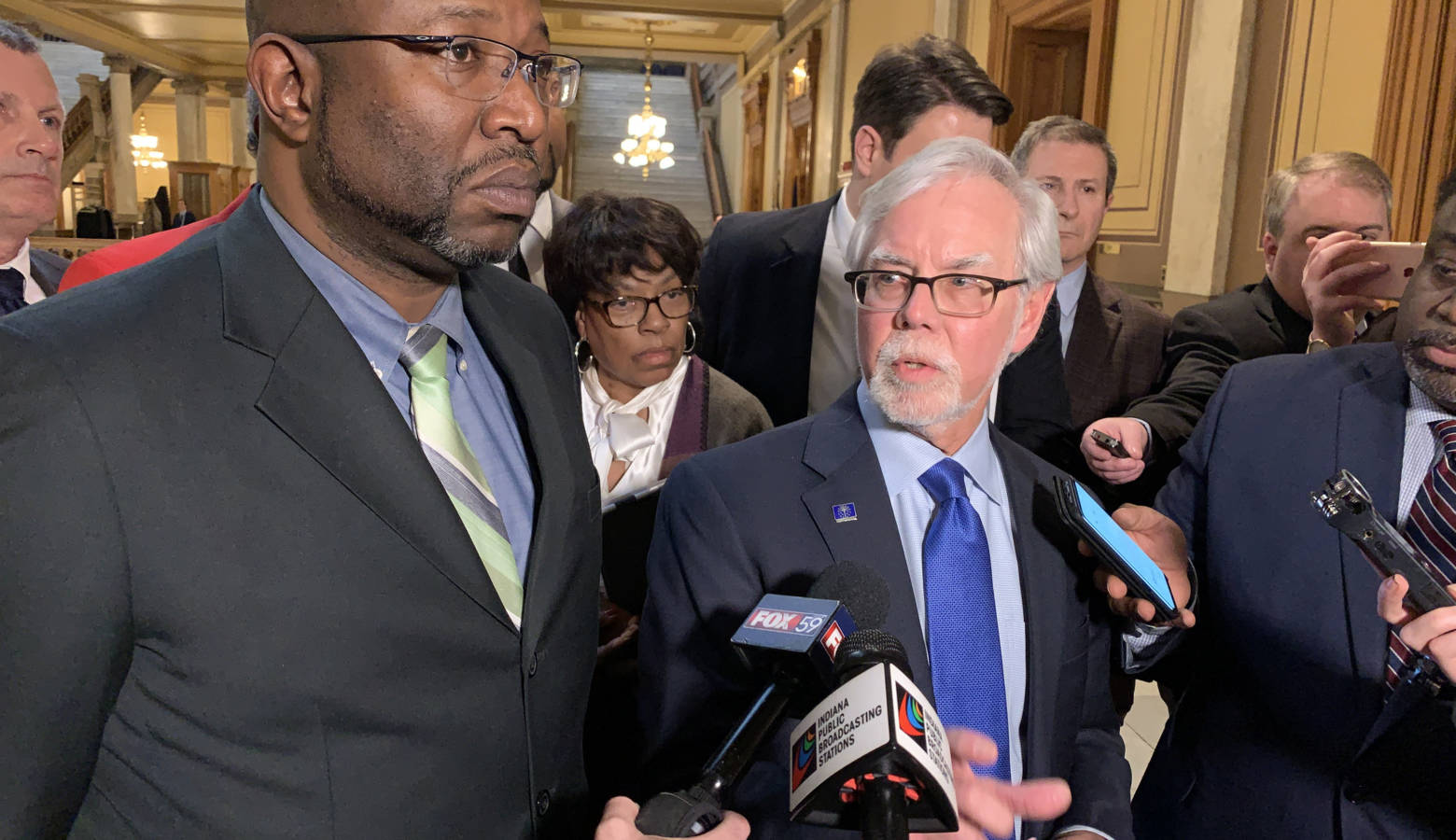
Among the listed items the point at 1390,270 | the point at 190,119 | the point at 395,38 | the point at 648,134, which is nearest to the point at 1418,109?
the point at 1390,270

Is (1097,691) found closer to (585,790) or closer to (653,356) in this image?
(585,790)

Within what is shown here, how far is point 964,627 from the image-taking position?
1352mm

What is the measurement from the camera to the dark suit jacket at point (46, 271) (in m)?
2.28

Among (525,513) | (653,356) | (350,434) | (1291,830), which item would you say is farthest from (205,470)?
(1291,830)

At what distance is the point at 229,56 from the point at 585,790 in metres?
21.7

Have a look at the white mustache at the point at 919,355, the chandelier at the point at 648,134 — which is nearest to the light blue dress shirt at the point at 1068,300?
the white mustache at the point at 919,355

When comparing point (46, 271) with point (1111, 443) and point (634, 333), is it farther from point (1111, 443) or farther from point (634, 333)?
point (1111, 443)

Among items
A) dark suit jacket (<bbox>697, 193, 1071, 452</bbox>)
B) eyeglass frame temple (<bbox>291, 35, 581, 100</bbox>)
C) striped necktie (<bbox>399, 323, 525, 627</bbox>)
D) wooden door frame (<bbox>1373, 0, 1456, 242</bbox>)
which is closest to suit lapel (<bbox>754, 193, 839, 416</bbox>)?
dark suit jacket (<bbox>697, 193, 1071, 452</bbox>)

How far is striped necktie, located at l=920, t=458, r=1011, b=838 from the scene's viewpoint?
132 centimetres

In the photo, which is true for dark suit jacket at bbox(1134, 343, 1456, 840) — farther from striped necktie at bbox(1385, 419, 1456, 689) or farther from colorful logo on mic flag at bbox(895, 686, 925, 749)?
colorful logo on mic flag at bbox(895, 686, 925, 749)

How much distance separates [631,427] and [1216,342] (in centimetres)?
166

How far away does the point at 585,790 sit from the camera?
136 cm

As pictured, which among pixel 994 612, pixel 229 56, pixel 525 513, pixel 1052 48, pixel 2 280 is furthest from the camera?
pixel 229 56

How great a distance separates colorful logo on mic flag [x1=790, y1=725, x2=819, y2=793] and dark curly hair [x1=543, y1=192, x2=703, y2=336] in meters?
1.51
